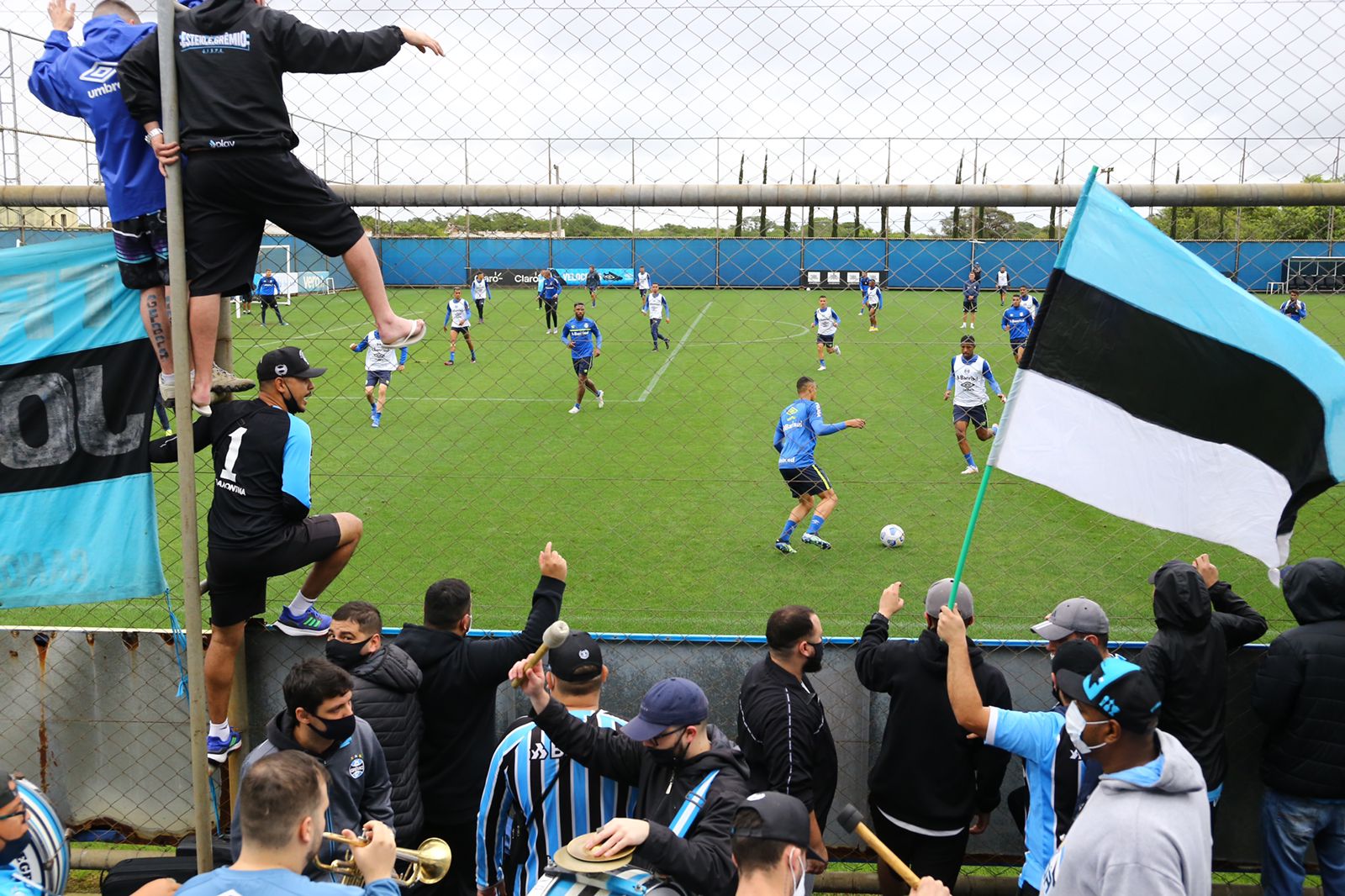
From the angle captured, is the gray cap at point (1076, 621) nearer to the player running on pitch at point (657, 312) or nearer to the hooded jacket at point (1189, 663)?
the hooded jacket at point (1189, 663)

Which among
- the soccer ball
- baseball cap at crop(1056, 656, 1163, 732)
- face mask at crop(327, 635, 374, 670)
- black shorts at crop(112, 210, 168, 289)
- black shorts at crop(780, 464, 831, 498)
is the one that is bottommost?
the soccer ball

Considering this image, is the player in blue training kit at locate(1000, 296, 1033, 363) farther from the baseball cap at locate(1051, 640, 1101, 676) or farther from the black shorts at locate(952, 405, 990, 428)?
the baseball cap at locate(1051, 640, 1101, 676)

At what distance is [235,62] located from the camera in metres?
3.99

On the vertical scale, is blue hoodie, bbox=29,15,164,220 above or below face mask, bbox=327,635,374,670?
above

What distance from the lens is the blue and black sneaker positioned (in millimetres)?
5664

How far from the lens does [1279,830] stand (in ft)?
16.4

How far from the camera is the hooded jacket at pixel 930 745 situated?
187 inches

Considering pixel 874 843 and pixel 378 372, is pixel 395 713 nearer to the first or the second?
pixel 874 843

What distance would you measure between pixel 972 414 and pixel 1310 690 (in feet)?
43.6

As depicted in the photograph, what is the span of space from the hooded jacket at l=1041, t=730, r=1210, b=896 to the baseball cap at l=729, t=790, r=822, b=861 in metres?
0.82

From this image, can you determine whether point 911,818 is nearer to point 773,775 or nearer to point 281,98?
point 773,775

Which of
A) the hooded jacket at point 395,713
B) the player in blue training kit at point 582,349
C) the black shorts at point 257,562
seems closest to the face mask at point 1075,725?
the hooded jacket at point 395,713

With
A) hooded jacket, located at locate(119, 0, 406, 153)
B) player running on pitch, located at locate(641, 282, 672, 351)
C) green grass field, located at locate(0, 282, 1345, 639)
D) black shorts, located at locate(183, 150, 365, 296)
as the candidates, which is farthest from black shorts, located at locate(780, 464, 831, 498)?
player running on pitch, located at locate(641, 282, 672, 351)

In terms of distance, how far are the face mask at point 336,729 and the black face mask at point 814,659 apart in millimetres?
1840
